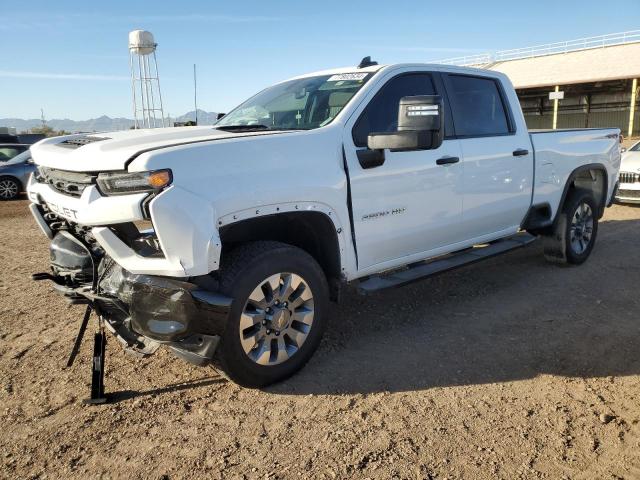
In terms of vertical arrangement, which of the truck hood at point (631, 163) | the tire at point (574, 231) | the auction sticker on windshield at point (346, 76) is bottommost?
the tire at point (574, 231)

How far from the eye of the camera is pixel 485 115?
4949 mm

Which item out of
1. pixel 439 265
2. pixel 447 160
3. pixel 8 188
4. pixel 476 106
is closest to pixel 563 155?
pixel 476 106

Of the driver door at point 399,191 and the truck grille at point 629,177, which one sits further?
the truck grille at point 629,177

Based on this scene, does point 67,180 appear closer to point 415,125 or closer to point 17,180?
point 415,125

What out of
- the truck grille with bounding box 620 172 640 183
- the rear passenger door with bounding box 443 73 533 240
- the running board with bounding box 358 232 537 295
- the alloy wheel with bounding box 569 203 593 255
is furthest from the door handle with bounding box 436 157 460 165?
the truck grille with bounding box 620 172 640 183

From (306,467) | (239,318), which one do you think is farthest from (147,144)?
(306,467)

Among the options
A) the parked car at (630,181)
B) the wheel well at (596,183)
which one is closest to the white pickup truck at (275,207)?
the wheel well at (596,183)

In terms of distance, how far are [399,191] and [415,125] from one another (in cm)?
69

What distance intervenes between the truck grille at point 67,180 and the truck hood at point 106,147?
59 mm

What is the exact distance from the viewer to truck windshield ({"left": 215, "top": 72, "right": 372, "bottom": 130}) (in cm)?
392

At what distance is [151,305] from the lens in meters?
2.89

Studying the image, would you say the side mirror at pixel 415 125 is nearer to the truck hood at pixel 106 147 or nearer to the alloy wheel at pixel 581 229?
the truck hood at pixel 106 147

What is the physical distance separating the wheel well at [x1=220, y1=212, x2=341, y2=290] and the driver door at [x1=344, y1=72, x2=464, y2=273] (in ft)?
0.73

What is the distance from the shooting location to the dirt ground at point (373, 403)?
266 centimetres
